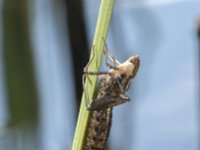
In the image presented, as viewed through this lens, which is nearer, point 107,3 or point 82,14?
point 107,3

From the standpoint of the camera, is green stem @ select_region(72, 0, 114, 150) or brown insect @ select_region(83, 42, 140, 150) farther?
brown insect @ select_region(83, 42, 140, 150)

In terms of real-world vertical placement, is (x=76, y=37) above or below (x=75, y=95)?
above

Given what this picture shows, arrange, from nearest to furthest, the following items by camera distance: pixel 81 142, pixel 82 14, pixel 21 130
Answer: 1. pixel 81 142
2. pixel 21 130
3. pixel 82 14

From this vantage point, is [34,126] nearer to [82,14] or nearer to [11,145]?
[11,145]

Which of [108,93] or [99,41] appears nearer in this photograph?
[99,41]

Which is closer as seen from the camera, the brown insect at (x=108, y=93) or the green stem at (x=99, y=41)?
the green stem at (x=99, y=41)

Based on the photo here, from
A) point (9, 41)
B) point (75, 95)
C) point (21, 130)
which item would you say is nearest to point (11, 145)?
point (21, 130)

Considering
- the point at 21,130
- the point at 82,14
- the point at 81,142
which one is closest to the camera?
the point at 81,142

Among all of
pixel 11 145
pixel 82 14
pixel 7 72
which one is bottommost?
pixel 11 145
